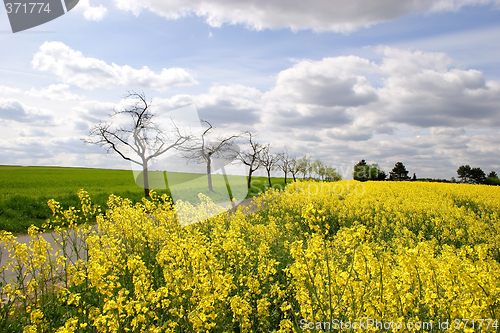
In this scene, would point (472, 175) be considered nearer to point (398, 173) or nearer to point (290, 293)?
point (398, 173)

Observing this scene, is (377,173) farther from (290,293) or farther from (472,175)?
(290,293)

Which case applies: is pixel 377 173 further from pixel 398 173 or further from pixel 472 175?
pixel 472 175

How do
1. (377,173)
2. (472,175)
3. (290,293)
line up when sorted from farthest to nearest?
(377,173)
(472,175)
(290,293)

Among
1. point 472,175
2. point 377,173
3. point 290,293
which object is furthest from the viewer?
point 377,173

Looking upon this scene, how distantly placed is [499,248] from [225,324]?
8.75 metres

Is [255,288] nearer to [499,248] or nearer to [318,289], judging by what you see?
[318,289]

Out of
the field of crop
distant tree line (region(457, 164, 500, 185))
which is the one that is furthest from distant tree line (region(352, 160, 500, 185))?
the field of crop

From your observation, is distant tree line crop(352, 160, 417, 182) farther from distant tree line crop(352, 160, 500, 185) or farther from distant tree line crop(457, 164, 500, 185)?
distant tree line crop(457, 164, 500, 185)

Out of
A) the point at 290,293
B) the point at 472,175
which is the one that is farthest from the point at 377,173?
the point at 290,293

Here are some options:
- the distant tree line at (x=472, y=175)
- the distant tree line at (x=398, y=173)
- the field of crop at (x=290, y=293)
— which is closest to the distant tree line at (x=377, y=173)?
the distant tree line at (x=398, y=173)

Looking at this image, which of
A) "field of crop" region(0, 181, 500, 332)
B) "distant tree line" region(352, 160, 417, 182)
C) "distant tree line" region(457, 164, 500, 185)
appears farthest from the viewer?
"distant tree line" region(352, 160, 417, 182)

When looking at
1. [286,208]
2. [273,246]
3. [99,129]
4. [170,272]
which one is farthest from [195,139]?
[170,272]

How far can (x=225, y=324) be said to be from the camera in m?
3.91

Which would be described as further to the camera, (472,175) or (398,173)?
(398,173)
